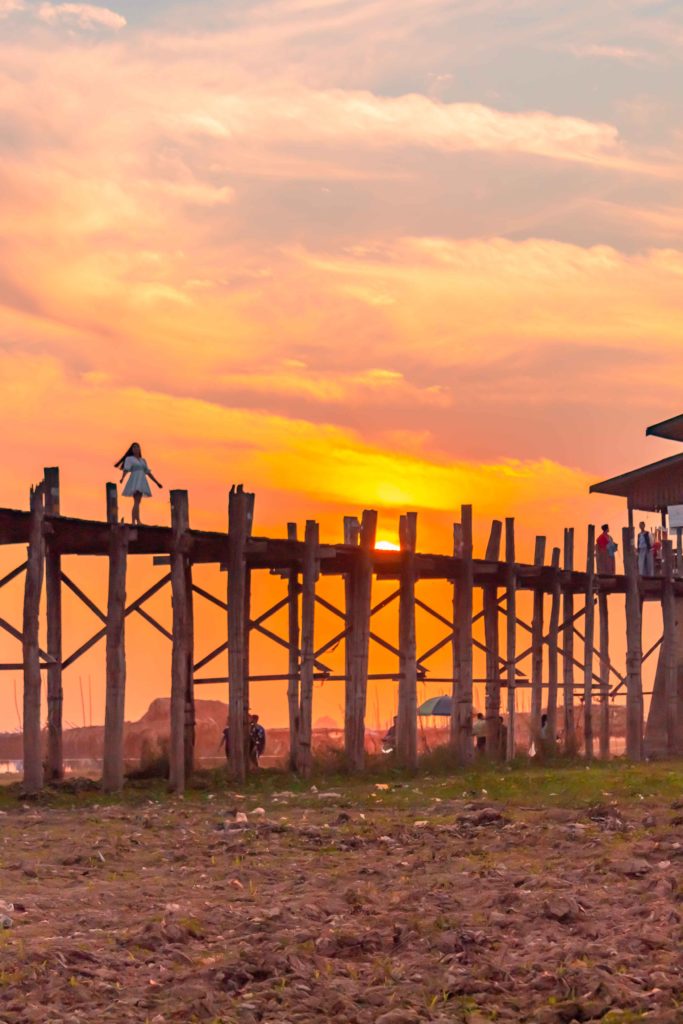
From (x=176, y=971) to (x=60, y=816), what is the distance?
1056 cm

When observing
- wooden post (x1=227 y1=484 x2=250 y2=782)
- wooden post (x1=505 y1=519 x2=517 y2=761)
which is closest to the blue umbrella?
wooden post (x1=505 y1=519 x2=517 y2=761)

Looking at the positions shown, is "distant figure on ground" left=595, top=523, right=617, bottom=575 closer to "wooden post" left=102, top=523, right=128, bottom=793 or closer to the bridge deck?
the bridge deck

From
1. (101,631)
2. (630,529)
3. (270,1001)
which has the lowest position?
(270,1001)

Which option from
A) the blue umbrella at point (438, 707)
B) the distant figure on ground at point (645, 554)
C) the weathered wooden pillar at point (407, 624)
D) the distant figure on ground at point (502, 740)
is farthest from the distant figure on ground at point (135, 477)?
the blue umbrella at point (438, 707)

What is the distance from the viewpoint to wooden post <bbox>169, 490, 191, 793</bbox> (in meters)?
26.7

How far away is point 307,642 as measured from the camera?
2933cm

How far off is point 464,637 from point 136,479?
9096 mm

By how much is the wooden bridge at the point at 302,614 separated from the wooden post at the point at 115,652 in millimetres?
22

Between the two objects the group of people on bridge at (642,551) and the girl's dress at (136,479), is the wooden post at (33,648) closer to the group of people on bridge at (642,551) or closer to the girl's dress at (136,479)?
the girl's dress at (136,479)

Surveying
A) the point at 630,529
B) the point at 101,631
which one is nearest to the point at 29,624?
the point at 101,631

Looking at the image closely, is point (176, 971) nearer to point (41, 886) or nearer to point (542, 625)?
point (41, 886)

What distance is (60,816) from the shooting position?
23.0 meters

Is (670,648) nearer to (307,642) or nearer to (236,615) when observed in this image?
(307,642)

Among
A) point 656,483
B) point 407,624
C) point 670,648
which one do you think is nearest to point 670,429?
point 656,483
